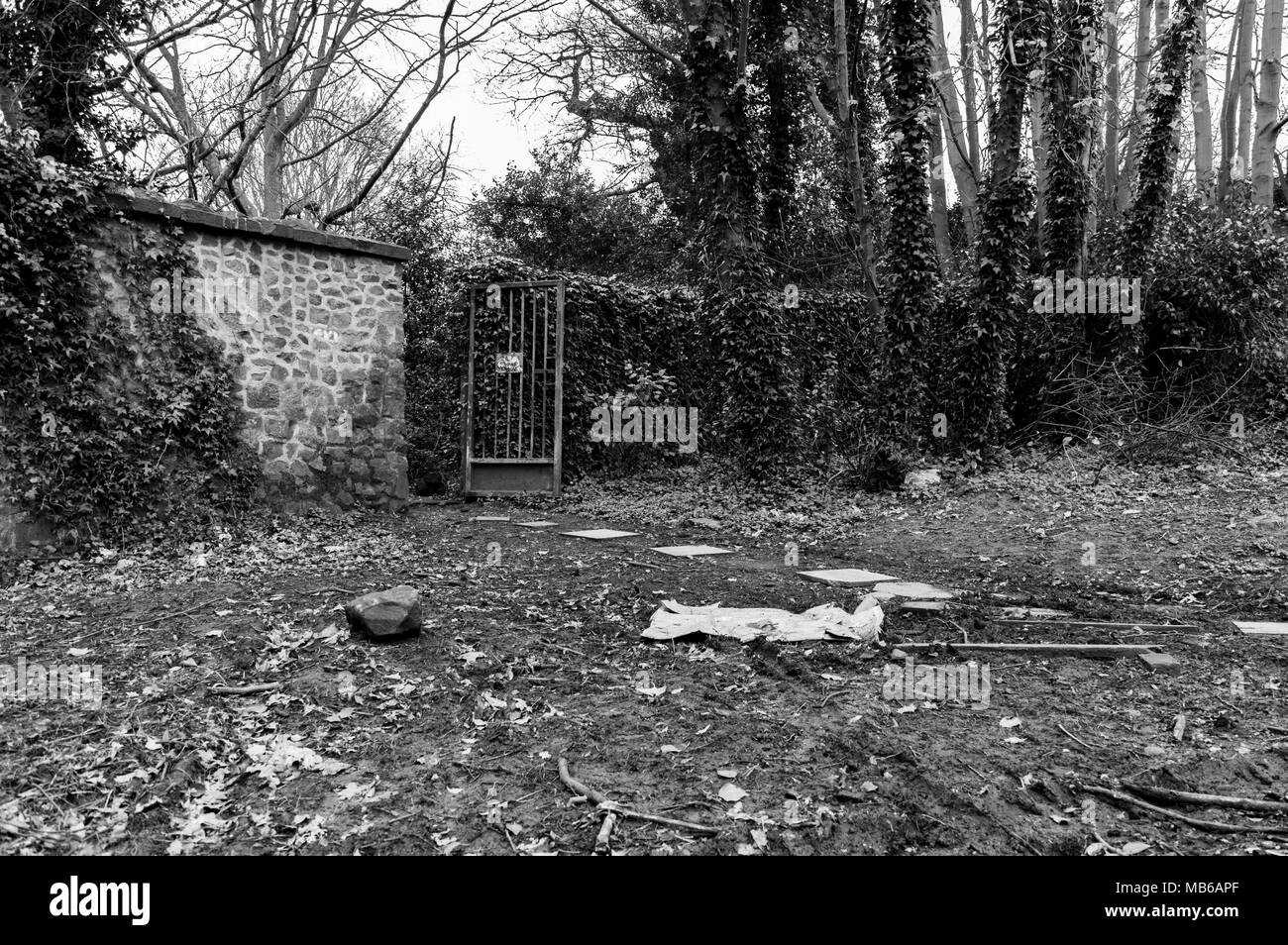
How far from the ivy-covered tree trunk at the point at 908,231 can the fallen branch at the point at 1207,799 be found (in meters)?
6.83

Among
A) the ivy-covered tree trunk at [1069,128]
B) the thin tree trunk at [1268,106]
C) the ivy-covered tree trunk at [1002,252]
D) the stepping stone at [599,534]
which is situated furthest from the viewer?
the thin tree trunk at [1268,106]

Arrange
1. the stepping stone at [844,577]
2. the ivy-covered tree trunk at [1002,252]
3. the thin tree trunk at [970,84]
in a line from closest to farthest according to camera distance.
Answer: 1. the stepping stone at [844,577]
2. the ivy-covered tree trunk at [1002,252]
3. the thin tree trunk at [970,84]

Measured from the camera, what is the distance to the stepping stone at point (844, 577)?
5.54 metres

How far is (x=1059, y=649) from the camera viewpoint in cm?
396

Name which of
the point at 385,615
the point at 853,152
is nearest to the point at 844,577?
the point at 385,615

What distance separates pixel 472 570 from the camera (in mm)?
5785

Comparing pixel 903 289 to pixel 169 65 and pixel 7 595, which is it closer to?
pixel 7 595

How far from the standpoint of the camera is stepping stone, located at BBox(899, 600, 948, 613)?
15.4 feet

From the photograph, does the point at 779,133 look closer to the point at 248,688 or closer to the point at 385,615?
the point at 385,615

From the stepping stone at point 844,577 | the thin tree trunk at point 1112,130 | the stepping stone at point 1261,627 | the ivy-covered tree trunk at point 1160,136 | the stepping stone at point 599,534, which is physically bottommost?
the stepping stone at point 1261,627

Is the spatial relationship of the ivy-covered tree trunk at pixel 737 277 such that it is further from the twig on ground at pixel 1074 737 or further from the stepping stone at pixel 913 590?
the twig on ground at pixel 1074 737

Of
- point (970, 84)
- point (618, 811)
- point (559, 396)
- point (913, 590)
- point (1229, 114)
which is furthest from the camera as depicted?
point (970, 84)

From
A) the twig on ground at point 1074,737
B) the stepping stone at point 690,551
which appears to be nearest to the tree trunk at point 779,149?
the stepping stone at point 690,551

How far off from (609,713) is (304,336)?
5.78 meters
